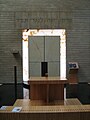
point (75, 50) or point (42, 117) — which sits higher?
point (75, 50)

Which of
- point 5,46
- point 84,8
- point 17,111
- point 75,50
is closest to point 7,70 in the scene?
point 5,46

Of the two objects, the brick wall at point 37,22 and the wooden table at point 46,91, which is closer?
the wooden table at point 46,91

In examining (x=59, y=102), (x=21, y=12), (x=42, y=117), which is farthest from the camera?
(x=21, y=12)

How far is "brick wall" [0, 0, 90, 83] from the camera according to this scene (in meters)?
9.92

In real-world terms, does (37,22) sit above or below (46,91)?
above

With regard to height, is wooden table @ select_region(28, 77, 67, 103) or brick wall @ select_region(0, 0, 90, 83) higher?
brick wall @ select_region(0, 0, 90, 83)

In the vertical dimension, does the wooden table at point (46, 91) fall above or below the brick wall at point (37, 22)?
below

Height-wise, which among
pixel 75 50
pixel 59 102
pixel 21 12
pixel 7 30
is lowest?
pixel 59 102

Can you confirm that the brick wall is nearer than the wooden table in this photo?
No

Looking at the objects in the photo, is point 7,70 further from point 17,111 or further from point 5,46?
point 17,111

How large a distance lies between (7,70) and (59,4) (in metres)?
3.85

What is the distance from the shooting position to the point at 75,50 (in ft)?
33.2

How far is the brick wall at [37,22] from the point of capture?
992 centimetres

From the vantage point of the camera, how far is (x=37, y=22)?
9984mm
